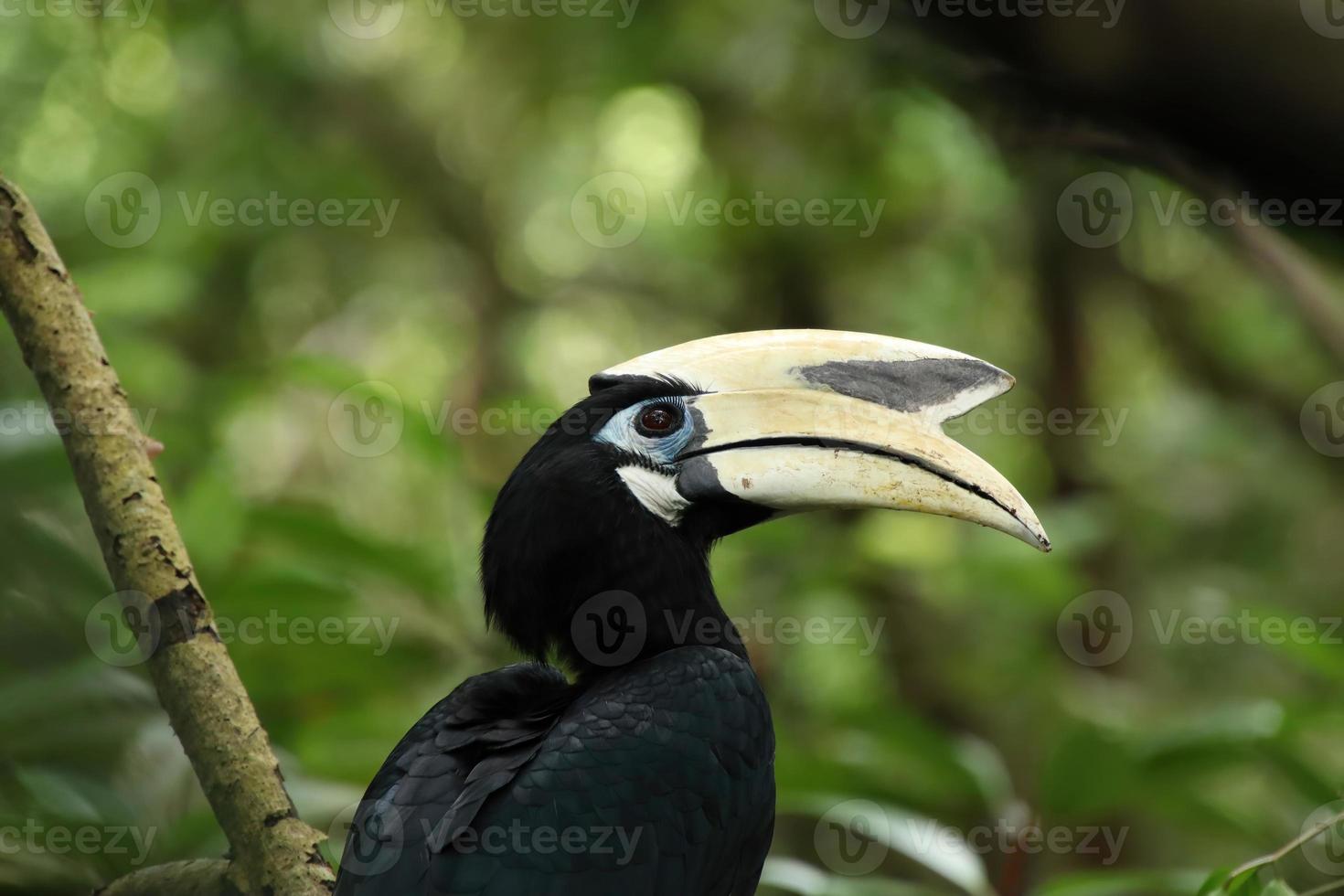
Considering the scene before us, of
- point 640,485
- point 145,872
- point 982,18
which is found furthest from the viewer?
point 640,485

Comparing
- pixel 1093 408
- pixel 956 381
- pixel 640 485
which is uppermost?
pixel 1093 408

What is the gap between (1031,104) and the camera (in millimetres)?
868

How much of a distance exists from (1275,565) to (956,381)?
361cm

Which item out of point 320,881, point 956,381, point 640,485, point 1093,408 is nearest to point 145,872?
point 320,881

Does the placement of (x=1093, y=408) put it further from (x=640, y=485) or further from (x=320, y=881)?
(x=320, y=881)

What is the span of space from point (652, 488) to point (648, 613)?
0.21 metres
